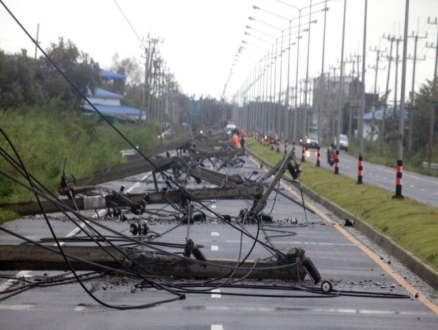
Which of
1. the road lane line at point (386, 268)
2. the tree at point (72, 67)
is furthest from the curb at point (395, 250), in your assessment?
the tree at point (72, 67)

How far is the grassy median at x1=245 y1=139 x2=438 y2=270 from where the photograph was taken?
55.4ft

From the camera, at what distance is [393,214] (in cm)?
2244

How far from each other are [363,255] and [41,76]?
146ft

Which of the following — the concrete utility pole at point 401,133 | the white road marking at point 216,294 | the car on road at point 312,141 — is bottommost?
the car on road at point 312,141

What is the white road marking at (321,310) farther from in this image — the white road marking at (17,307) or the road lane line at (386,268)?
the white road marking at (17,307)

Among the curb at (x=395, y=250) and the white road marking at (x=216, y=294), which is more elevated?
the white road marking at (x=216, y=294)

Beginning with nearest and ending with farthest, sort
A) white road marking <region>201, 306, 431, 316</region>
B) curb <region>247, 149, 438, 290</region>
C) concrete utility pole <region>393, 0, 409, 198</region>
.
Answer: white road marking <region>201, 306, 431, 316</region>
curb <region>247, 149, 438, 290</region>
concrete utility pole <region>393, 0, 409, 198</region>

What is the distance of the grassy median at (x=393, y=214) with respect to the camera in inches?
664

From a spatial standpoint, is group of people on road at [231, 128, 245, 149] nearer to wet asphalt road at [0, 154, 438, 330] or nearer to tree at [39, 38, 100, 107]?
tree at [39, 38, 100, 107]

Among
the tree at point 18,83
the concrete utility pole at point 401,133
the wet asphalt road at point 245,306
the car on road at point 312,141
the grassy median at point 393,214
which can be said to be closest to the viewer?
the wet asphalt road at point 245,306

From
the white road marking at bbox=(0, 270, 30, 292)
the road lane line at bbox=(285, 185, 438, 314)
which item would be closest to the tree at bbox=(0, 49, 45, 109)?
the road lane line at bbox=(285, 185, 438, 314)

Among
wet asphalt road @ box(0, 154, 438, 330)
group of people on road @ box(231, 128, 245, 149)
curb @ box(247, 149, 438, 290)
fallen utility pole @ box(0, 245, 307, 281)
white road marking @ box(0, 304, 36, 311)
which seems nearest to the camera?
wet asphalt road @ box(0, 154, 438, 330)

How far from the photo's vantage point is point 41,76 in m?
59.1

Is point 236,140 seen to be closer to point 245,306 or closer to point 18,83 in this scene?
point 18,83
